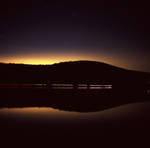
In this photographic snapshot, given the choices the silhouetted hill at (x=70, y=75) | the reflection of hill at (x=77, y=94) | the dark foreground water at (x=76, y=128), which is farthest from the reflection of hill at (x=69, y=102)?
the silhouetted hill at (x=70, y=75)

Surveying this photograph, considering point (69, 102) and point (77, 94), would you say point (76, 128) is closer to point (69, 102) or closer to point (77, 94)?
point (69, 102)

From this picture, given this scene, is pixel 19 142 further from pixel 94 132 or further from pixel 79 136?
pixel 94 132

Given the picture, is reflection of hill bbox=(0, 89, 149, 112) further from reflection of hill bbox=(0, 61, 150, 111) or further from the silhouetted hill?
the silhouetted hill

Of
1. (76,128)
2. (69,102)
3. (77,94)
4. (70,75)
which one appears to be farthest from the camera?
(70,75)

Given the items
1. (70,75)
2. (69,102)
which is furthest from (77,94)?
(70,75)

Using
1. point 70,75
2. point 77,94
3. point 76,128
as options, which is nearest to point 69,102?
point 77,94

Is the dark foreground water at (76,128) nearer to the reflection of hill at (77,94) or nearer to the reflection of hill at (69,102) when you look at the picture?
the reflection of hill at (69,102)

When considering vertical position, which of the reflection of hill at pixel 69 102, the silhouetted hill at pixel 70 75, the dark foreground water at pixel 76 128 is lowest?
the dark foreground water at pixel 76 128

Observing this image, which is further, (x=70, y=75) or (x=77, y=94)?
(x=70, y=75)

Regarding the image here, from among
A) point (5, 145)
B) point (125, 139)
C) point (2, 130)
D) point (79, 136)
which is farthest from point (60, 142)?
point (2, 130)

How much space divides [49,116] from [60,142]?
9.77 feet

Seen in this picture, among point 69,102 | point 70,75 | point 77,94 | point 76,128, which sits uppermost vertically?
point 70,75

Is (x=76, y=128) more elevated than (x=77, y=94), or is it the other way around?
(x=77, y=94)

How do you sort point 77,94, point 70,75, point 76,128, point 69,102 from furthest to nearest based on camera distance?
point 70,75, point 77,94, point 69,102, point 76,128
